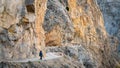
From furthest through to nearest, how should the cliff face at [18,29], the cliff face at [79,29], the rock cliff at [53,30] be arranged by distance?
the cliff face at [79,29]
the rock cliff at [53,30]
the cliff face at [18,29]

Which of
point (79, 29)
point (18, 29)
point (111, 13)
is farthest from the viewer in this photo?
point (111, 13)

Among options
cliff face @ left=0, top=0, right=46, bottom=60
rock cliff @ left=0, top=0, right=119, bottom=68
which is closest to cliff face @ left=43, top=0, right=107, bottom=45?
rock cliff @ left=0, top=0, right=119, bottom=68

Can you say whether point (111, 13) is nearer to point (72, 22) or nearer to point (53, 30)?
point (72, 22)

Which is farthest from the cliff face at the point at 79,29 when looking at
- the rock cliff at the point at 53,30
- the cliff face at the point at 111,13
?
the cliff face at the point at 111,13

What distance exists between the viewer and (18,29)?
28016 mm

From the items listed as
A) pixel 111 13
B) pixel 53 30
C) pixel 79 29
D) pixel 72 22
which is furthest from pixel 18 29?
pixel 111 13

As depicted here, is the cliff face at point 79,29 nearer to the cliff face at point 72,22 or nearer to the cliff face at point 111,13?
the cliff face at point 72,22

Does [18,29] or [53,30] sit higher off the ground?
[18,29]

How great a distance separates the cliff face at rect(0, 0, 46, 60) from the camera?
2614 centimetres

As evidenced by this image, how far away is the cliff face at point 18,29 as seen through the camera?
85.8 ft

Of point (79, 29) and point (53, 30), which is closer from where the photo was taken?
point (53, 30)

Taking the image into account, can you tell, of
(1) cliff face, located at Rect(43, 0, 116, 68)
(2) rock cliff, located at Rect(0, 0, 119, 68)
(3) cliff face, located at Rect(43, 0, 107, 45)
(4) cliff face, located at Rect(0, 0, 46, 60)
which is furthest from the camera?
(1) cliff face, located at Rect(43, 0, 116, 68)

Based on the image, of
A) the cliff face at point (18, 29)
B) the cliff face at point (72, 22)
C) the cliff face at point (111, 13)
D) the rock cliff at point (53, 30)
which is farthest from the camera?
the cliff face at point (111, 13)

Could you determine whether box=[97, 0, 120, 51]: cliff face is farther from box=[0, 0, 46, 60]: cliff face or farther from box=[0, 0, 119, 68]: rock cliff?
box=[0, 0, 46, 60]: cliff face
